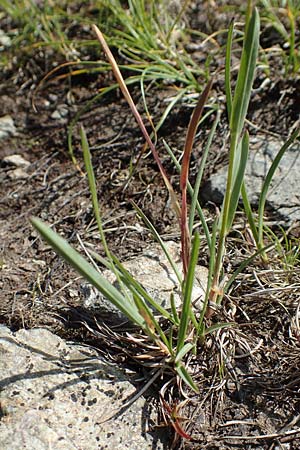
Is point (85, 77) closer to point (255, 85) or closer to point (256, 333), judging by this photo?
point (255, 85)

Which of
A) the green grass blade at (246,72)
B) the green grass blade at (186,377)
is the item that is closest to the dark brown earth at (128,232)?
the green grass blade at (186,377)

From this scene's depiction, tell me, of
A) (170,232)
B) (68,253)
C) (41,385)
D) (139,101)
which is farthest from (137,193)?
(68,253)

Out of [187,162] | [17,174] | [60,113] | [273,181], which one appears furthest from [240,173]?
[60,113]

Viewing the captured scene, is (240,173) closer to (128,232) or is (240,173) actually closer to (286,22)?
(128,232)

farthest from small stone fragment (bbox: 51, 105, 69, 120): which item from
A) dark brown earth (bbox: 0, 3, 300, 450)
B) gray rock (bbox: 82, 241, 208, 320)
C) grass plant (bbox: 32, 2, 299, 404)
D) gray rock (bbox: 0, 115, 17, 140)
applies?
grass plant (bbox: 32, 2, 299, 404)

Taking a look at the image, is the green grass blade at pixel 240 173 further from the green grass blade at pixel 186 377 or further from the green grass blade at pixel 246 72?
the green grass blade at pixel 186 377
